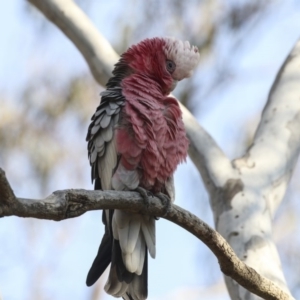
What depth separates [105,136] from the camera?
262 centimetres

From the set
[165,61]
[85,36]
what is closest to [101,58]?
[85,36]

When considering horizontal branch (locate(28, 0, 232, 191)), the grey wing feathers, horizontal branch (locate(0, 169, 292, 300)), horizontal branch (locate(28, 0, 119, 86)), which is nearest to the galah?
the grey wing feathers

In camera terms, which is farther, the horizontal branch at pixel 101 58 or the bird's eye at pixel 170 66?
the horizontal branch at pixel 101 58

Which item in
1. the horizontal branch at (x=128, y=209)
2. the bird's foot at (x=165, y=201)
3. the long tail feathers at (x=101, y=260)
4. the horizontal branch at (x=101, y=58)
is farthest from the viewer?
the horizontal branch at (x=101, y=58)

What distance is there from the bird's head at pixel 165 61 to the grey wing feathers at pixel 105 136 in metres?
0.16

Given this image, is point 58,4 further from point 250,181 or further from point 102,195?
point 102,195

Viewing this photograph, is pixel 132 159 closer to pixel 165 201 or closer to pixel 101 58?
pixel 165 201

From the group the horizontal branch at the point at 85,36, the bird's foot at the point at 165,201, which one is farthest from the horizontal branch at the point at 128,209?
the horizontal branch at the point at 85,36

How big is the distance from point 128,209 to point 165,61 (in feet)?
2.61

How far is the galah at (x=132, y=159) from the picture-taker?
8.39 feet

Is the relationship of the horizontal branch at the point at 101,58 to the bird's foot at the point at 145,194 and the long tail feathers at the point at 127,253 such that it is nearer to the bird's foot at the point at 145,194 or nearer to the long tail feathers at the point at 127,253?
the long tail feathers at the point at 127,253

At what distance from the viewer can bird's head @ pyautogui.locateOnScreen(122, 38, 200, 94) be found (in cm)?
277

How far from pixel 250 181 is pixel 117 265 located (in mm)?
1025

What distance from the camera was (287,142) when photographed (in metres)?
3.61
